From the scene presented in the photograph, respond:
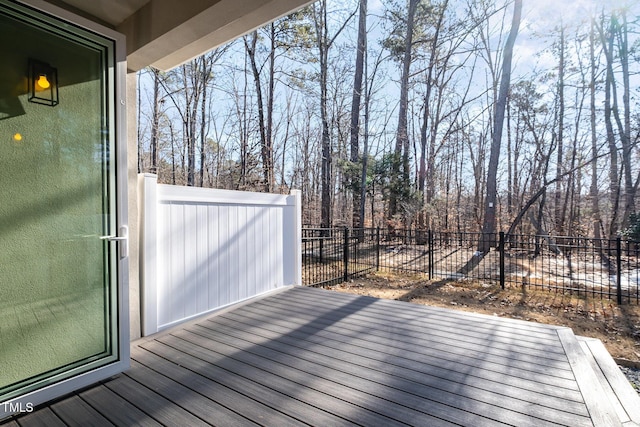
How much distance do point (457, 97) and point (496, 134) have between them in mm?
4844

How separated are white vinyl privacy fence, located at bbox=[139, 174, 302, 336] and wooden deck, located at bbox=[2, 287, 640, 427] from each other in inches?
10.1

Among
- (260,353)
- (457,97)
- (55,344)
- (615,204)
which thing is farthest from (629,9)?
(55,344)

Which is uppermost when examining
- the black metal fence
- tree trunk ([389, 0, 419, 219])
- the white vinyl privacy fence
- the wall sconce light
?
tree trunk ([389, 0, 419, 219])

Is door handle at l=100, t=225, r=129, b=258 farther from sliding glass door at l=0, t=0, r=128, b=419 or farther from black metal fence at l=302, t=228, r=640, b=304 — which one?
black metal fence at l=302, t=228, r=640, b=304

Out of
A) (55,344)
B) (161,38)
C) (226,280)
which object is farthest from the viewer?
(226,280)

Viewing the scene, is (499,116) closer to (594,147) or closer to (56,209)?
(594,147)

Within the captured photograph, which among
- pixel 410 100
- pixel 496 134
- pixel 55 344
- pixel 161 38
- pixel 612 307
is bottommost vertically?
pixel 612 307

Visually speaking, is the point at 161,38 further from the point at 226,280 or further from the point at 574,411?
the point at 574,411

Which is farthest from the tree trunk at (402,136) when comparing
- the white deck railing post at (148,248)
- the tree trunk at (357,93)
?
the white deck railing post at (148,248)

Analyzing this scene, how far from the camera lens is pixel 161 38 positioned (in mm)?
2051

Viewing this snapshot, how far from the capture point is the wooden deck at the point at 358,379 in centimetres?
150

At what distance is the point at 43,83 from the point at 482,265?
306 inches

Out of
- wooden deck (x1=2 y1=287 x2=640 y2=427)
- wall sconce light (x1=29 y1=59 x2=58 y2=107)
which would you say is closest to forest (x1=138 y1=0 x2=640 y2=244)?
wooden deck (x1=2 y1=287 x2=640 y2=427)

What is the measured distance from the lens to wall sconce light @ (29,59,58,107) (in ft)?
5.61
